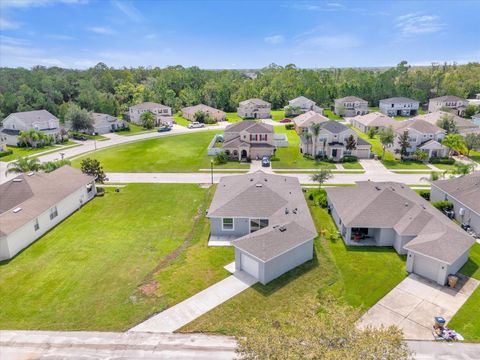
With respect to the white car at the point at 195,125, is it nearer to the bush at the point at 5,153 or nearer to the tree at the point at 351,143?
the bush at the point at 5,153

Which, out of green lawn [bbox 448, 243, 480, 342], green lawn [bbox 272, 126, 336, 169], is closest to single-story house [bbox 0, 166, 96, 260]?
green lawn [bbox 272, 126, 336, 169]

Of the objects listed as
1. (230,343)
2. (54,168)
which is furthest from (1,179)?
(230,343)

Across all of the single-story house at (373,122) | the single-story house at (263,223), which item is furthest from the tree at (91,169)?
the single-story house at (373,122)

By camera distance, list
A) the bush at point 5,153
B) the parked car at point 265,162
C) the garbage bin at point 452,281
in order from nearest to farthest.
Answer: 1. the garbage bin at point 452,281
2. the parked car at point 265,162
3. the bush at point 5,153

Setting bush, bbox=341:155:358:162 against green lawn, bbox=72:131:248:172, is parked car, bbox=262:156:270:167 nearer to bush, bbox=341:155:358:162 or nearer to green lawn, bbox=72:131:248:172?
green lawn, bbox=72:131:248:172

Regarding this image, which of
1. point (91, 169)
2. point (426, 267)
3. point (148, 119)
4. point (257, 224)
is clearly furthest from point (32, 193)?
point (148, 119)

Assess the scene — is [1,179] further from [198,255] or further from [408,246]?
[408,246]
